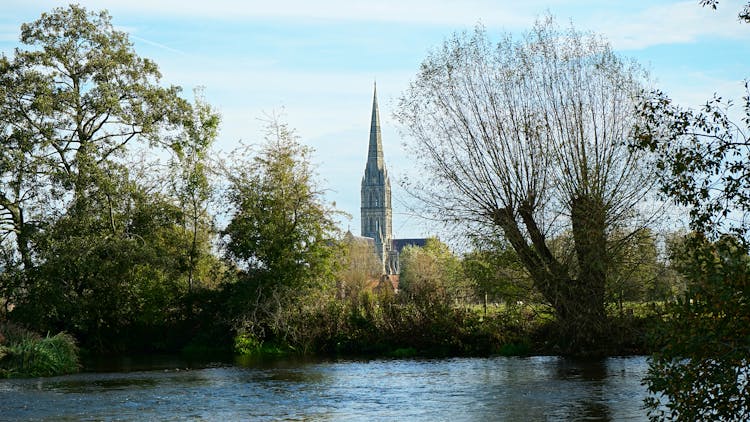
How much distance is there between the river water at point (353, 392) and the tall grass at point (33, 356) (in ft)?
3.11

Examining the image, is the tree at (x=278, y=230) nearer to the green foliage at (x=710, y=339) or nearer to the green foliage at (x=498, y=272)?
the green foliage at (x=498, y=272)

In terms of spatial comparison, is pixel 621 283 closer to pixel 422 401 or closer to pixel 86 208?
pixel 422 401

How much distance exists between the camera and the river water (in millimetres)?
17219

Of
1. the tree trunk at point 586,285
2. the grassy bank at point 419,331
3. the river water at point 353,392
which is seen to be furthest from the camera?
the grassy bank at point 419,331

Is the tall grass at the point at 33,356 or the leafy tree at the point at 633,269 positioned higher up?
the leafy tree at the point at 633,269

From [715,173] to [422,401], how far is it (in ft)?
30.1

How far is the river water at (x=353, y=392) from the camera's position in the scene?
56.5 ft

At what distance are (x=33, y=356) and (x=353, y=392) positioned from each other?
11.2 meters

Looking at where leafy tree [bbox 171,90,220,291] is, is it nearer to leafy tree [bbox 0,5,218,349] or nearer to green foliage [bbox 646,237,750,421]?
leafy tree [bbox 0,5,218,349]

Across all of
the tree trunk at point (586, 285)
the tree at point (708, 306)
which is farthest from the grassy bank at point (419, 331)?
the tree at point (708, 306)

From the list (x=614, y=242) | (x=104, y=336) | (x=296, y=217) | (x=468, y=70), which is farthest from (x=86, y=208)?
(x=614, y=242)

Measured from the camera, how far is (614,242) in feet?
90.4

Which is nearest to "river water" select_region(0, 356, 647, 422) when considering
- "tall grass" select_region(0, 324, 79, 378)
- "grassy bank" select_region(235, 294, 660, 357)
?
"tall grass" select_region(0, 324, 79, 378)

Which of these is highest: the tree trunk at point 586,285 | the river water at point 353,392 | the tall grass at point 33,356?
the tree trunk at point 586,285
